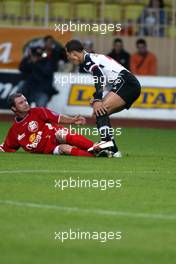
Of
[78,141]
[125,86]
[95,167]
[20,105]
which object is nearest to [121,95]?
[125,86]

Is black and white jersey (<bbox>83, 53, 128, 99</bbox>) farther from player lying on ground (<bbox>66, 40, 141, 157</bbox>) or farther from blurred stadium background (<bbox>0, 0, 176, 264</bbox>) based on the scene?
blurred stadium background (<bbox>0, 0, 176, 264</bbox>)

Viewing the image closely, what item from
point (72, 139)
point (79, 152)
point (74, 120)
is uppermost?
point (74, 120)

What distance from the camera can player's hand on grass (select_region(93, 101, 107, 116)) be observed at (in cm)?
1603

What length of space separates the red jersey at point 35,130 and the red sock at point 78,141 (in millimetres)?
226

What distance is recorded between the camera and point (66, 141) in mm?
16344

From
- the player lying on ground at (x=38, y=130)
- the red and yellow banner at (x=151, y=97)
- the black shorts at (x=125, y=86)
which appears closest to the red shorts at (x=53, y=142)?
the player lying on ground at (x=38, y=130)

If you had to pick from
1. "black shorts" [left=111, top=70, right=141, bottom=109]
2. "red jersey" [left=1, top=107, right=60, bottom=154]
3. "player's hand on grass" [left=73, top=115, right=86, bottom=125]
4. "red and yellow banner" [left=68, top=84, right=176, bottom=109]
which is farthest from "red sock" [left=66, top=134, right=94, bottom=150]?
"red and yellow banner" [left=68, top=84, right=176, bottom=109]

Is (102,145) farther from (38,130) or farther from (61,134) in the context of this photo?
(38,130)

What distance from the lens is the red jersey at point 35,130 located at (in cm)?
1617

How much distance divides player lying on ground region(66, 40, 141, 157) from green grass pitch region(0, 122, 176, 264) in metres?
0.44

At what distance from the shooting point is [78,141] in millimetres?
16359

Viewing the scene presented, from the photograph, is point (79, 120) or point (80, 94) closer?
point (79, 120)

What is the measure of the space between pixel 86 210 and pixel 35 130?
17.1ft

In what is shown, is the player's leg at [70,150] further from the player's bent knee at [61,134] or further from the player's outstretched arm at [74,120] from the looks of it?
the player's outstretched arm at [74,120]
